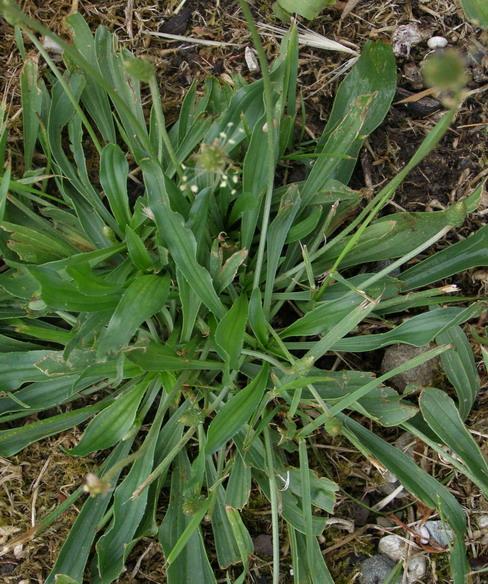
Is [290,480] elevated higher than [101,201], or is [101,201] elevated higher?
[101,201]

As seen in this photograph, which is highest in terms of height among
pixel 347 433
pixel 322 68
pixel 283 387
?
pixel 322 68

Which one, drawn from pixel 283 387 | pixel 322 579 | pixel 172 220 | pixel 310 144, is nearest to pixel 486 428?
pixel 322 579

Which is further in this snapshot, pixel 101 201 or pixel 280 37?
pixel 280 37

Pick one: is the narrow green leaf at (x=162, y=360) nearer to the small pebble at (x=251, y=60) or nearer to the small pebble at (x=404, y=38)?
the small pebble at (x=251, y=60)

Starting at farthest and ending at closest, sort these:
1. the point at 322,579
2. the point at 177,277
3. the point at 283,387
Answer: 1. the point at 322,579
2. the point at 177,277
3. the point at 283,387

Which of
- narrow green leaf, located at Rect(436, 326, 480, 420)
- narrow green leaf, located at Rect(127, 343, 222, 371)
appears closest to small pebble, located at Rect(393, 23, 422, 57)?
narrow green leaf, located at Rect(436, 326, 480, 420)

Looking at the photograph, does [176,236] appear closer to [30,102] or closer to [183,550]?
[30,102]

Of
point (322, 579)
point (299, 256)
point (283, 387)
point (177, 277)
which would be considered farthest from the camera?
point (299, 256)

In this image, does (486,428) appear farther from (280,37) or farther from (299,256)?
(280,37)
